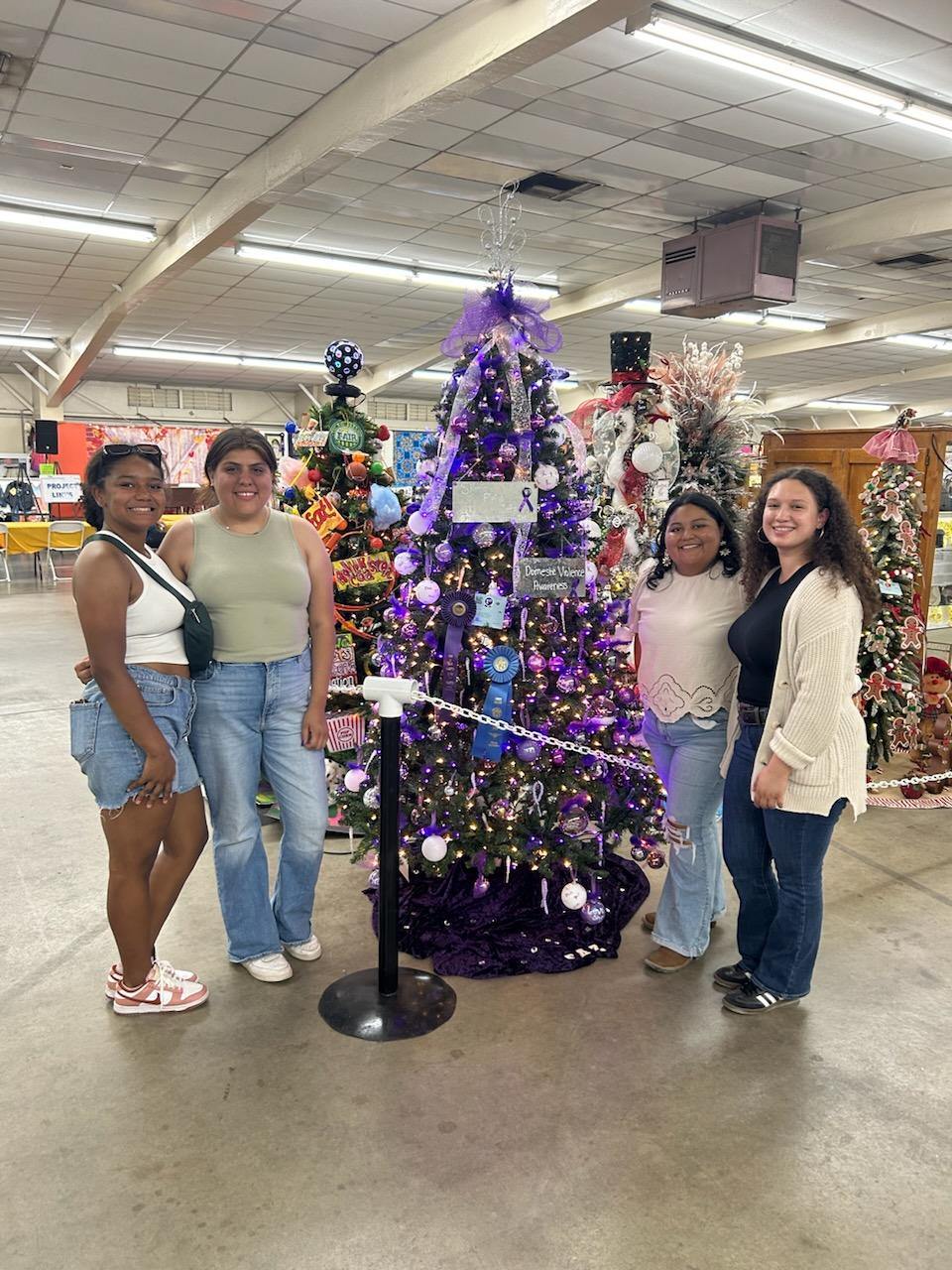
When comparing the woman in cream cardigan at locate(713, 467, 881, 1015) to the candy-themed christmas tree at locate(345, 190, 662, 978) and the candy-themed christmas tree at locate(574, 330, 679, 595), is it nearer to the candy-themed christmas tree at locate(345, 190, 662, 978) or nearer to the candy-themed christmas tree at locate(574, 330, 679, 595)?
the candy-themed christmas tree at locate(345, 190, 662, 978)

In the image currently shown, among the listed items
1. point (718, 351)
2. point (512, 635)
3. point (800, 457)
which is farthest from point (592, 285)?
point (512, 635)

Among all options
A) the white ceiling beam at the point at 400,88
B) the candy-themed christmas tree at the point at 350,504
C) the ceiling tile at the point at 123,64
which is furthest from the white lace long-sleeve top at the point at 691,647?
the ceiling tile at the point at 123,64

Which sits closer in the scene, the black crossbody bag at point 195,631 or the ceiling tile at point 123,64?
the black crossbody bag at point 195,631

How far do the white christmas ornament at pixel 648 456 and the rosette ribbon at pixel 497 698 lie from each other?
4.63 feet

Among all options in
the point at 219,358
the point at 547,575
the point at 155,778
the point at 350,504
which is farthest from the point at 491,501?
the point at 219,358

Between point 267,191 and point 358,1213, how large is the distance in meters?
6.50

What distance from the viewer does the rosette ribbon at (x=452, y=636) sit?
2809 millimetres

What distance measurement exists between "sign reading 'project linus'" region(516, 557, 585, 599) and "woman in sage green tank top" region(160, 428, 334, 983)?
0.60 metres

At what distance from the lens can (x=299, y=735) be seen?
2.58 metres

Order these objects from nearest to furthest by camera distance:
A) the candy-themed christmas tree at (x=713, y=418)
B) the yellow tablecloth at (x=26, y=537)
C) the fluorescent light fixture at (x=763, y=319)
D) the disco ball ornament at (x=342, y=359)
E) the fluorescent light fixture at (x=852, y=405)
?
the candy-themed christmas tree at (x=713, y=418), the disco ball ornament at (x=342, y=359), the fluorescent light fixture at (x=763, y=319), the yellow tablecloth at (x=26, y=537), the fluorescent light fixture at (x=852, y=405)

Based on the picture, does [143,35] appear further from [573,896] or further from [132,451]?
[573,896]

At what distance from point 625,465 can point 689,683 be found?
5.73 feet

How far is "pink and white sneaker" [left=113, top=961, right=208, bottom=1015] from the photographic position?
8.22 feet

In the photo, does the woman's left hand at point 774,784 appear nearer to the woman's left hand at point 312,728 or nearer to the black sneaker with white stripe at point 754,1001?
the black sneaker with white stripe at point 754,1001
